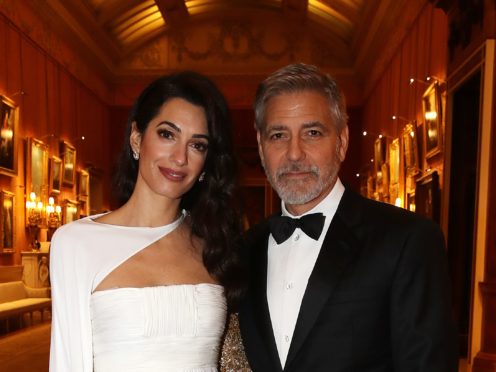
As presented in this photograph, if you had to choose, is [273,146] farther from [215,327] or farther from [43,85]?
[43,85]

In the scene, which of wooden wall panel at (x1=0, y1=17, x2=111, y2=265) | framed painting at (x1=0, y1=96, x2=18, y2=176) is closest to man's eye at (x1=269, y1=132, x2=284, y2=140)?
framed painting at (x1=0, y1=96, x2=18, y2=176)

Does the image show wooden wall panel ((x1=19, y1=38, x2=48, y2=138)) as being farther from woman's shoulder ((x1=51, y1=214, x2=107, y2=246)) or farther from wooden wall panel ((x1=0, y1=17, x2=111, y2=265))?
woman's shoulder ((x1=51, y1=214, x2=107, y2=246))

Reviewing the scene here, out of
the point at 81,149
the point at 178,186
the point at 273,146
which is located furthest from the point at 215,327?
the point at 81,149

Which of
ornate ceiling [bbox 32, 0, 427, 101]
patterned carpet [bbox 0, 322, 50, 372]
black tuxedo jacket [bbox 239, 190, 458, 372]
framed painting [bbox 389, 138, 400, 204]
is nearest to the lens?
black tuxedo jacket [bbox 239, 190, 458, 372]

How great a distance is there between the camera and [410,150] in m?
10.6

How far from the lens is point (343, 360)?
194 centimetres

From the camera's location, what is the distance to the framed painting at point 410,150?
10.2m

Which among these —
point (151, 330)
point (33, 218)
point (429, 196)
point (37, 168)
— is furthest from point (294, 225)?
point (37, 168)

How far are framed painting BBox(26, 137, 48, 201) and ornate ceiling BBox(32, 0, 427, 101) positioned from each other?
4.66 metres

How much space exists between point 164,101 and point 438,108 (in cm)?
706

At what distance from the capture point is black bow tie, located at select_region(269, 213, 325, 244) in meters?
2.17

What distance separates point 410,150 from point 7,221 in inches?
304

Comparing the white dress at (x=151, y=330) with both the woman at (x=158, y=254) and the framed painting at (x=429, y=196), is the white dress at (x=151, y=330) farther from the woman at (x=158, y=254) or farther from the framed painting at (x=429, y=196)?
the framed painting at (x=429, y=196)

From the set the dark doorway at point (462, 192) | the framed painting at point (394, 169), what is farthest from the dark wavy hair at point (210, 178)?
the framed painting at point (394, 169)
